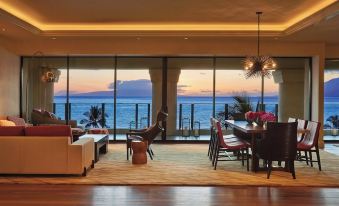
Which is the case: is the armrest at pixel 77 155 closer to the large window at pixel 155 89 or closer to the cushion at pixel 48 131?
the cushion at pixel 48 131

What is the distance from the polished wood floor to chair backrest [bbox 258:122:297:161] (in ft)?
2.35

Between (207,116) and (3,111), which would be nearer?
(3,111)

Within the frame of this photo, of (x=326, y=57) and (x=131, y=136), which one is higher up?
(x=326, y=57)

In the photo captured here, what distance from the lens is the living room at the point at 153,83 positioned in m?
6.16

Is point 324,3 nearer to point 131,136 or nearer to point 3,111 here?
point 131,136

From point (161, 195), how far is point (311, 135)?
3.34 metres

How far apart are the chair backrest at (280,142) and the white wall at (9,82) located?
6.39 meters

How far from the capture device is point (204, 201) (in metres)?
4.93

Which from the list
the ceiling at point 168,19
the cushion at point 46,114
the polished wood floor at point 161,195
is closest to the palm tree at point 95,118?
the cushion at point 46,114

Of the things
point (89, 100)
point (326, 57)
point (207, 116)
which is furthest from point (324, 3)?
point (89, 100)

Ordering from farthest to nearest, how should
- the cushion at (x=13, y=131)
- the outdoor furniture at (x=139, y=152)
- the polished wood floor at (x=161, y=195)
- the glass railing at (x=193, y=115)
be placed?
the glass railing at (x=193, y=115) → the outdoor furniture at (x=139, y=152) → the cushion at (x=13, y=131) → the polished wood floor at (x=161, y=195)

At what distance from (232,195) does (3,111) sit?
257 inches

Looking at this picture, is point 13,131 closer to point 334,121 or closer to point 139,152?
point 139,152

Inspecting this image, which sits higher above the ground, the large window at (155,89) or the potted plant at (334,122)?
the large window at (155,89)
